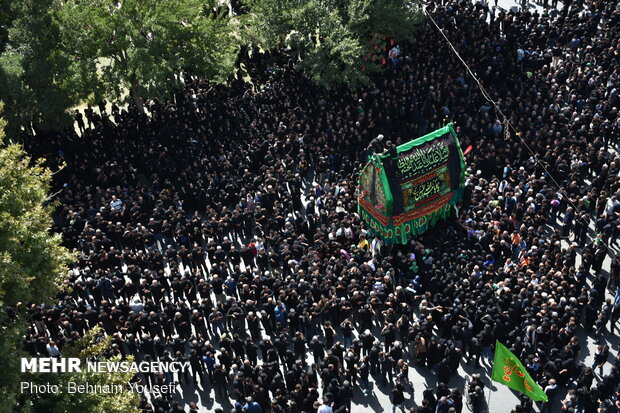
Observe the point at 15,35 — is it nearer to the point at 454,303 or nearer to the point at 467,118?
the point at 467,118

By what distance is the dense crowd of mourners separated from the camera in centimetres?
2164

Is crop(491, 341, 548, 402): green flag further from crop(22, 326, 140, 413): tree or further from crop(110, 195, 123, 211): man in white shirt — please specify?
crop(110, 195, 123, 211): man in white shirt

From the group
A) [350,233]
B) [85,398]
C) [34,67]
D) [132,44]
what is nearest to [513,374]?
[350,233]

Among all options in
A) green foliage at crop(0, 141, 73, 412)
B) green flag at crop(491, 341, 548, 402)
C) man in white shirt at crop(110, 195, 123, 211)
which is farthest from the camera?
man in white shirt at crop(110, 195, 123, 211)

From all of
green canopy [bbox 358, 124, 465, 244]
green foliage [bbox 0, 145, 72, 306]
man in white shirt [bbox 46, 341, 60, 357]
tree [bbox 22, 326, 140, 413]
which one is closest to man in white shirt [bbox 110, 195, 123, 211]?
man in white shirt [bbox 46, 341, 60, 357]

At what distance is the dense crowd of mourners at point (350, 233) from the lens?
2164cm

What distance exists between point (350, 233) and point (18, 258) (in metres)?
11.2

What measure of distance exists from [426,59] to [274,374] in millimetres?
17865

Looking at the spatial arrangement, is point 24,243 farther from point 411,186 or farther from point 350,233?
point 411,186

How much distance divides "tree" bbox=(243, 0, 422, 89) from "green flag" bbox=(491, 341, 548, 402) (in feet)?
51.1

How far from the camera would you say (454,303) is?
2250cm

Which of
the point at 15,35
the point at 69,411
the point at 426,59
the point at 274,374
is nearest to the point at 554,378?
the point at 274,374

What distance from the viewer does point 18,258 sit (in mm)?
17766

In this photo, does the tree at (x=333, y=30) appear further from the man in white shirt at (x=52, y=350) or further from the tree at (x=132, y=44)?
the man in white shirt at (x=52, y=350)
